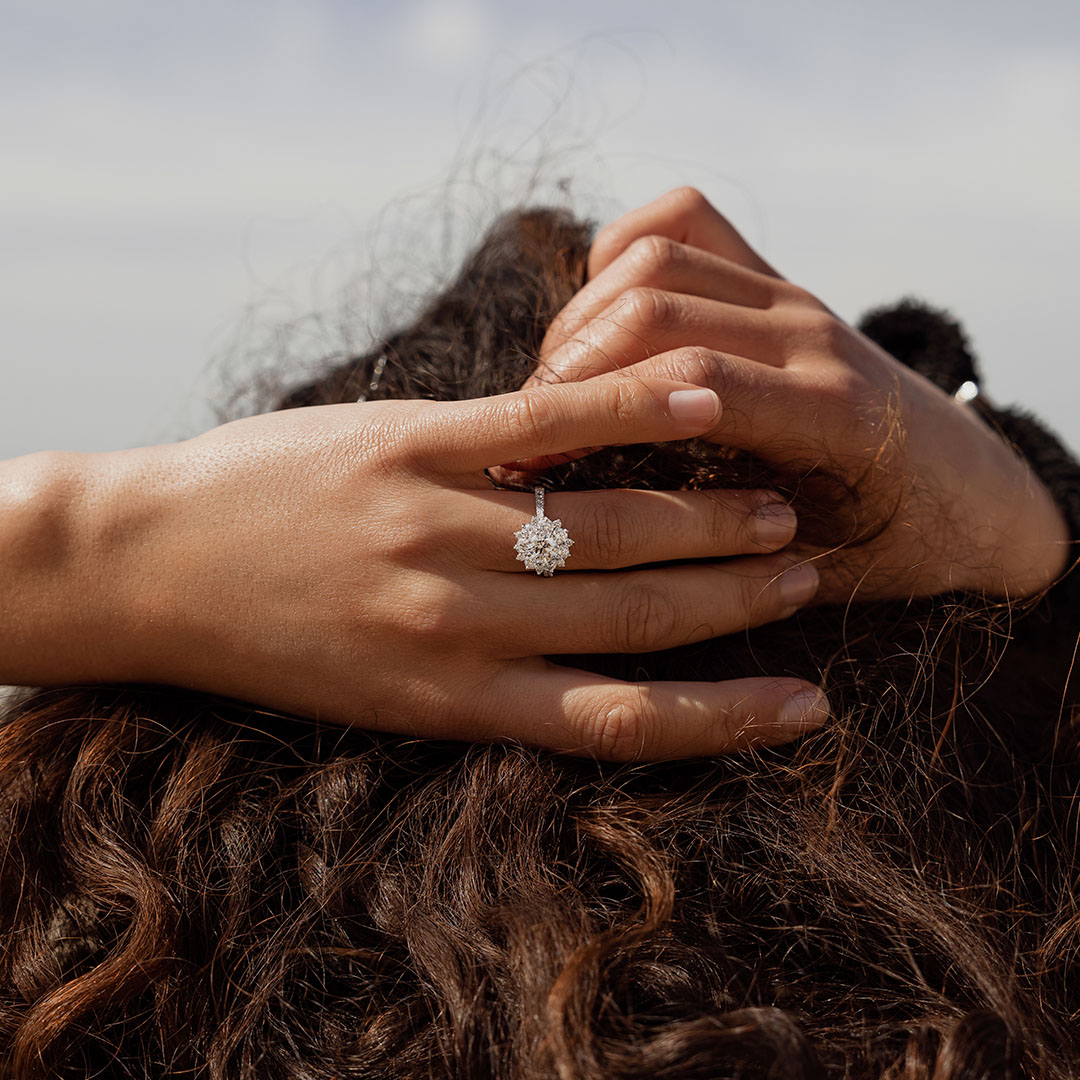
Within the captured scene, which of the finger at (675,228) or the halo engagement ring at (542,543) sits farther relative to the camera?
the finger at (675,228)

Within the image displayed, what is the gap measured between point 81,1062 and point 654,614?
0.95 metres

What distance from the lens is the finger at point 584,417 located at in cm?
118

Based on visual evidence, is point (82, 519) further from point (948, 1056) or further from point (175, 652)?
point (948, 1056)

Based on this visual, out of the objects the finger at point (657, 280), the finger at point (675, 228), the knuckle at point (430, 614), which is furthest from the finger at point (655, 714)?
the finger at point (675, 228)

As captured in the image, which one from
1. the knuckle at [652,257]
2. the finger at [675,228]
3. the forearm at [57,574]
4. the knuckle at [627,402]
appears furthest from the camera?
the finger at [675,228]

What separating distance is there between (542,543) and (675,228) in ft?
2.47

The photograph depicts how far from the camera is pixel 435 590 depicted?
123 centimetres

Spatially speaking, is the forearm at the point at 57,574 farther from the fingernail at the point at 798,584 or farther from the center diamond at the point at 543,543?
the fingernail at the point at 798,584

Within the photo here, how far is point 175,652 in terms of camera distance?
127 centimetres

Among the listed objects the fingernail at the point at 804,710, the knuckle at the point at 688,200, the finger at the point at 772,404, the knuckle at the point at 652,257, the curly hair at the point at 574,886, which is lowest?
the curly hair at the point at 574,886

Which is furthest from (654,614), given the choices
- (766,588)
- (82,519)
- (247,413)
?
(247,413)

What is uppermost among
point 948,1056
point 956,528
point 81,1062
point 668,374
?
point 668,374

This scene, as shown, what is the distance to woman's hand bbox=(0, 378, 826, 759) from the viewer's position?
1.23 m

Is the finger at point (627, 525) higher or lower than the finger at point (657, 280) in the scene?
lower
